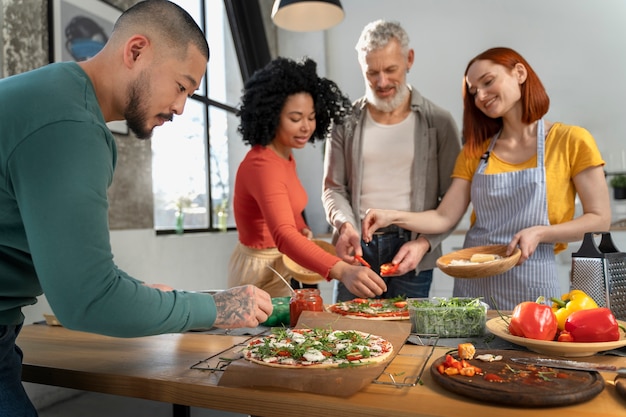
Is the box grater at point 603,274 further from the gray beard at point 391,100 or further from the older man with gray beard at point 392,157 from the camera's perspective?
the gray beard at point 391,100

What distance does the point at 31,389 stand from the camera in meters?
2.91

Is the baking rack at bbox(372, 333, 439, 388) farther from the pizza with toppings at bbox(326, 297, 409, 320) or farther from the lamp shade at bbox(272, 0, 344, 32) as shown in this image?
the lamp shade at bbox(272, 0, 344, 32)

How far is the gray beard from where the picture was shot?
247 centimetres

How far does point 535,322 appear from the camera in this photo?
4.34ft

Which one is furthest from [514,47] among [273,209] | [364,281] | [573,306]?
[573,306]

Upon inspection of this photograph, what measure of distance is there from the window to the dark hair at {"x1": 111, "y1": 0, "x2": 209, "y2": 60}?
2872 mm

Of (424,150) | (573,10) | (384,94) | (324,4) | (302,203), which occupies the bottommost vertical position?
(302,203)

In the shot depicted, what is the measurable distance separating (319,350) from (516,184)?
1275 millimetres

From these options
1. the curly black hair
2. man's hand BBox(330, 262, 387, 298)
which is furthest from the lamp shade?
man's hand BBox(330, 262, 387, 298)

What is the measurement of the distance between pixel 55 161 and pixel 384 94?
174cm

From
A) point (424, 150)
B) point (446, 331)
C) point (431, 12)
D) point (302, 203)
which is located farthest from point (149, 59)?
point (431, 12)

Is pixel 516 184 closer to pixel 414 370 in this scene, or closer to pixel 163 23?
pixel 414 370

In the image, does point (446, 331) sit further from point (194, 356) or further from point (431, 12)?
point (431, 12)

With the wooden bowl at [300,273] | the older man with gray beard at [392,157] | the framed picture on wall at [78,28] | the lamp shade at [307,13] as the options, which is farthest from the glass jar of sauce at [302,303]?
the framed picture on wall at [78,28]
